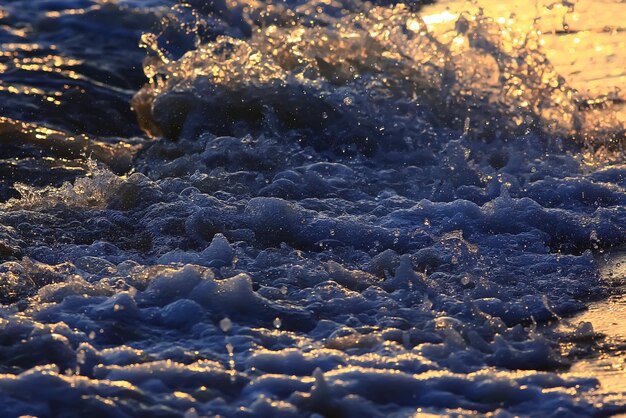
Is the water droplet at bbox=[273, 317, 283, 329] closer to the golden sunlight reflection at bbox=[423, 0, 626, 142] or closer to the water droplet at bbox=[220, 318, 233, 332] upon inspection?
the water droplet at bbox=[220, 318, 233, 332]

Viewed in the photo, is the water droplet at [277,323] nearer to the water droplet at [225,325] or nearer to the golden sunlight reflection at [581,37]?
the water droplet at [225,325]

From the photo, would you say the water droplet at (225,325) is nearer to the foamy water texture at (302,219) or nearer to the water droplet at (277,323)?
the foamy water texture at (302,219)

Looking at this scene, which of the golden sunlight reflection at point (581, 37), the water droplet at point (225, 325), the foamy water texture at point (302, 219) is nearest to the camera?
the foamy water texture at point (302, 219)

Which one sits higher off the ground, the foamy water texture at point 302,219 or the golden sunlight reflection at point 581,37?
the golden sunlight reflection at point 581,37

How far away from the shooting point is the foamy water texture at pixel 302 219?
293 centimetres

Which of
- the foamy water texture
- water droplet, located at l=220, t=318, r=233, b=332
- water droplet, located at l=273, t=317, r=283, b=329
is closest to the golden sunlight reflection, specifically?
the foamy water texture

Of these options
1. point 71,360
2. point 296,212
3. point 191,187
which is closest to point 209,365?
point 71,360

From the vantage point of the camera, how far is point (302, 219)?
4238 millimetres

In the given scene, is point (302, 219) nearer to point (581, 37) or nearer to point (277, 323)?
point (277, 323)

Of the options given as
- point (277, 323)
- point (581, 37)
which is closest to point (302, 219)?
point (277, 323)

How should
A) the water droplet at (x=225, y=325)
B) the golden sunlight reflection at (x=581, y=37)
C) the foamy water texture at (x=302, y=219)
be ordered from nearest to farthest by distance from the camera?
the foamy water texture at (x=302, y=219) → the water droplet at (x=225, y=325) → the golden sunlight reflection at (x=581, y=37)

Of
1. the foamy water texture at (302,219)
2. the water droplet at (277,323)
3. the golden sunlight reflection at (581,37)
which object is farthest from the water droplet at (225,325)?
the golden sunlight reflection at (581,37)

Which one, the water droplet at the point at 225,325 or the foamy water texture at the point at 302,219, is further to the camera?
the water droplet at the point at 225,325

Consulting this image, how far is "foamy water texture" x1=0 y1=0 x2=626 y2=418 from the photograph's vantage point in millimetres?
2926
